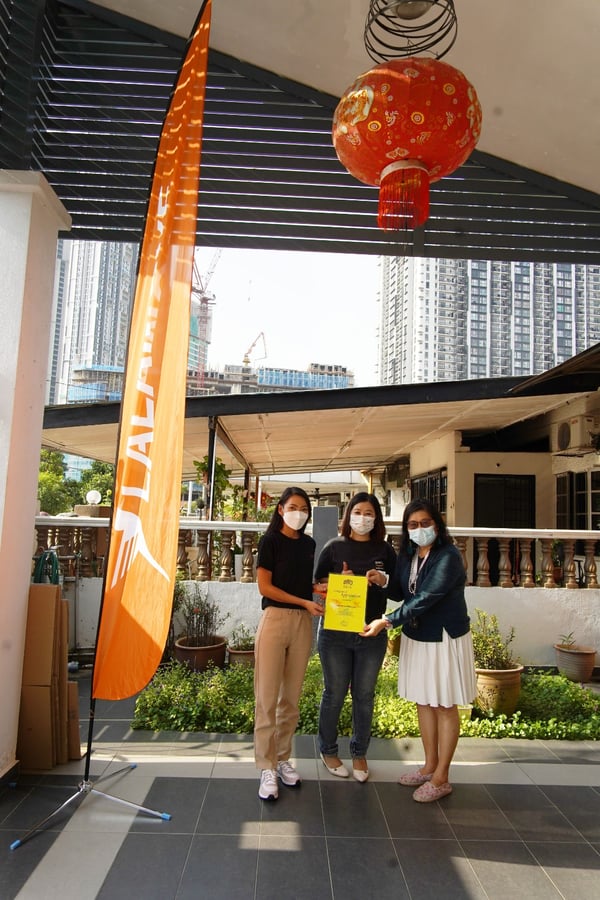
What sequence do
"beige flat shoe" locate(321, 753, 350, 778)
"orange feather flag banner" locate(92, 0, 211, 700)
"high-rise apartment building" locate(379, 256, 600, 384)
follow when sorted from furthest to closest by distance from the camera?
"high-rise apartment building" locate(379, 256, 600, 384)
"beige flat shoe" locate(321, 753, 350, 778)
"orange feather flag banner" locate(92, 0, 211, 700)

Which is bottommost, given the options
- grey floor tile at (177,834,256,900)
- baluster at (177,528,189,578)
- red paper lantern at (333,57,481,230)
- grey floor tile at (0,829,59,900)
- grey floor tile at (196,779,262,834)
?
grey floor tile at (0,829,59,900)

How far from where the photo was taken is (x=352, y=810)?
301 centimetres

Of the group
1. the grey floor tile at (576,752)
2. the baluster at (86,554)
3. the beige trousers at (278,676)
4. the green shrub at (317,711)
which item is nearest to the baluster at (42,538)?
the baluster at (86,554)

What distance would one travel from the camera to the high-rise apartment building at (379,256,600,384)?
1936 cm

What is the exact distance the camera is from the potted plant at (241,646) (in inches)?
213

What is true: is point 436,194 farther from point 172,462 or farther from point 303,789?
point 303,789

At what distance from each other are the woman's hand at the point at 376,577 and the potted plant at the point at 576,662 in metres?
3.07

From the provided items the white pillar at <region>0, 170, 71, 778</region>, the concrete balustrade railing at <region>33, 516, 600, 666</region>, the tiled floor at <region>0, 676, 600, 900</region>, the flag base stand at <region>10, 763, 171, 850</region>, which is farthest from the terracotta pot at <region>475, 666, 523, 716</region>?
the white pillar at <region>0, 170, 71, 778</region>

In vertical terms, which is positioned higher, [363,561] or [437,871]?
[363,561]

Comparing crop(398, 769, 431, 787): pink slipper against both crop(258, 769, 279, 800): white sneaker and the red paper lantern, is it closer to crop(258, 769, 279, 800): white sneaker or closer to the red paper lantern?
crop(258, 769, 279, 800): white sneaker

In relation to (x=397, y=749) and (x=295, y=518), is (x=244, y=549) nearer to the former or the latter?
(x=397, y=749)

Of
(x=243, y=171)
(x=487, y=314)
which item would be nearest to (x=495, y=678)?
(x=243, y=171)

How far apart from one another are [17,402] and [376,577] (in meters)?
2.13

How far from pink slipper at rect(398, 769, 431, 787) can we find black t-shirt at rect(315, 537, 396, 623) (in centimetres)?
89
